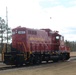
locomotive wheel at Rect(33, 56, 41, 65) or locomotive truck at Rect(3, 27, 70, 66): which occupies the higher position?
locomotive truck at Rect(3, 27, 70, 66)

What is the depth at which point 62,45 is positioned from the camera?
34.7 m

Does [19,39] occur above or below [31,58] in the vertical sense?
above

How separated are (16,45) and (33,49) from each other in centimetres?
212

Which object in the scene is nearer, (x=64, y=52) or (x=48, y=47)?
(x=48, y=47)

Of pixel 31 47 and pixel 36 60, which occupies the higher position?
pixel 31 47

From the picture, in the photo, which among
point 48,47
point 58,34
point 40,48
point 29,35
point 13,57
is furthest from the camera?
point 58,34

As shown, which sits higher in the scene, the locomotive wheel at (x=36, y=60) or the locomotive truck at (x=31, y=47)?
the locomotive truck at (x=31, y=47)

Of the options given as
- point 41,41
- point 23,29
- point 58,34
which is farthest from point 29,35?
point 58,34

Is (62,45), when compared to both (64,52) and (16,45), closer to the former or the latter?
(64,52)

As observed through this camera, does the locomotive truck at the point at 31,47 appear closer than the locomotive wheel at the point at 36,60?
Yes

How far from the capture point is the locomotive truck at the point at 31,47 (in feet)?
84.3

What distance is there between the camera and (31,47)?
2752 centimetres

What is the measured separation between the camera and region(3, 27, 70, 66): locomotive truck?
2569 centimetres

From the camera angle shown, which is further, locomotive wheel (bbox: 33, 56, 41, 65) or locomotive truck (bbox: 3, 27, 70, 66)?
locomotive wheel (bbox: 33, 56, 41, 65)
